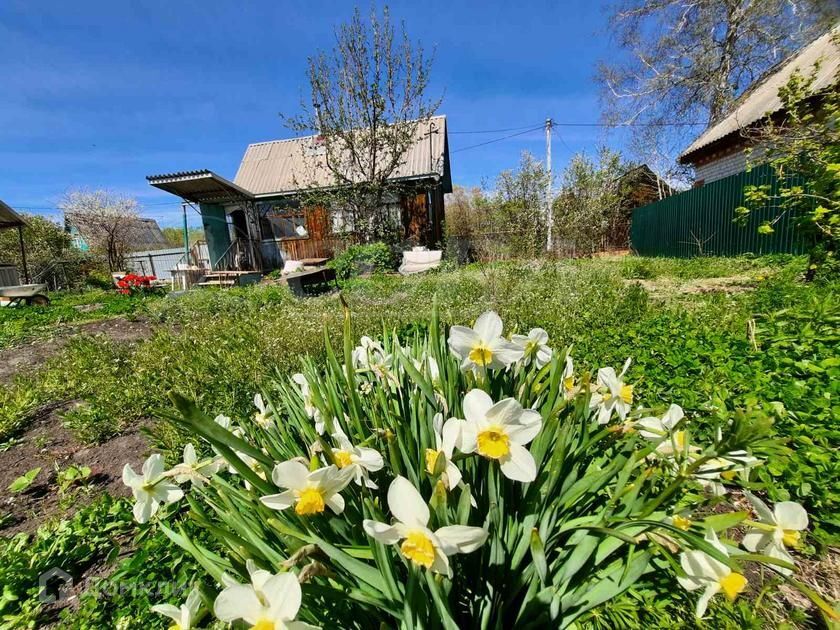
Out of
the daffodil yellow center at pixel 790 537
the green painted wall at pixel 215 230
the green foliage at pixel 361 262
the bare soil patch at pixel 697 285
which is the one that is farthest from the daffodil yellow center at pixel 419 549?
the green painted wall at pixel 215 230

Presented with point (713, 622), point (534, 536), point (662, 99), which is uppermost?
point (662, 99)

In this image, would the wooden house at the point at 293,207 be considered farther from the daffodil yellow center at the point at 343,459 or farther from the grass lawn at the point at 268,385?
the daffodil yellow center at the point at 343,459

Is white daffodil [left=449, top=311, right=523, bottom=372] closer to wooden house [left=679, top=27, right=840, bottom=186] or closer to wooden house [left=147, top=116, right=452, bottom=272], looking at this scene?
wooden house [left=679, top=27, right=840, bottom=186]

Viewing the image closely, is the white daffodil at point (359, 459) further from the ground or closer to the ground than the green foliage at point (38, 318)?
further from the ground

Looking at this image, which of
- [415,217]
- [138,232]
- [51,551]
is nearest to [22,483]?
[51,551]

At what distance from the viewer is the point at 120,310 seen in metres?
7.47

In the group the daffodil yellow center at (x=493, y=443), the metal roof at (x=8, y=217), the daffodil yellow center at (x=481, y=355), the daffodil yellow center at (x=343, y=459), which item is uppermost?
the metal roof at (x=8, y=217)

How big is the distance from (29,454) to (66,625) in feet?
5.84

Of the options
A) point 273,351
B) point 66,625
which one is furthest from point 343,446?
point 273,351

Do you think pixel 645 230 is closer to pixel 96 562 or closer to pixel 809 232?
pixel 809 232

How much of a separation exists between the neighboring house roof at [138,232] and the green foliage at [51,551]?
24.2 meters

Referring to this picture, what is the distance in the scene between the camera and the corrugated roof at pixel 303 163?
44.4ft

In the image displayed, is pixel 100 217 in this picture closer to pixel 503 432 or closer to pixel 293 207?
pixel 293 207

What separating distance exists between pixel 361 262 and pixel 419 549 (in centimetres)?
1092
